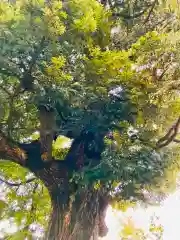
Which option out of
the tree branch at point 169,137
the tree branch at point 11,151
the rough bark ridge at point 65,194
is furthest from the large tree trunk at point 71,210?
the tree branch at point 169,137

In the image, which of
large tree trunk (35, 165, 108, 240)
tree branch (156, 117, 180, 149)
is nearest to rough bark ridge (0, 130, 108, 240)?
large tree trunk (35, 165, 108, 240)

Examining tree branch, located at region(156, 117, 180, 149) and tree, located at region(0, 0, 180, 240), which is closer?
tree, located at region(0, 0, 180, 240)

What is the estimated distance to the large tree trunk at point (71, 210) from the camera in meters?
3.90

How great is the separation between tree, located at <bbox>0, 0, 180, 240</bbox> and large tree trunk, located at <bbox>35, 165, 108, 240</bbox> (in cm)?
1

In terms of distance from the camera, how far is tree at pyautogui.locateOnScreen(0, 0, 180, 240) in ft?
9.86

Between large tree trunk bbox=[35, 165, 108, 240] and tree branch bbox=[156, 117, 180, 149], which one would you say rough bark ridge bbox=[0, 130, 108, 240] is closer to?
large tree trunk bbox=[35, 165, 108, 240]

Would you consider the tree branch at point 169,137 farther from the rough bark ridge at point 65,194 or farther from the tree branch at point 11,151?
the tree branch at point 11,151

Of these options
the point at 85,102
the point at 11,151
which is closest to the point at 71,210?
the point at 11,151

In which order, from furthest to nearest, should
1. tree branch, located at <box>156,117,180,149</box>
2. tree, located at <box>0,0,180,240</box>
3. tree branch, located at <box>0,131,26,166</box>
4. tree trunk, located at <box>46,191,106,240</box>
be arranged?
tree branch, located at <box>0,131,26,166</box>, tree trunk, located at <box>46,191,106,240</box>, tree branch, located at <box>156,117,180,149</box>, tree, located at <box>0,0,180,240</box>

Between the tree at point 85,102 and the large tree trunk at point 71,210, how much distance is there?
0.04ft

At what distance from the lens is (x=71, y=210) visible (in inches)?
158

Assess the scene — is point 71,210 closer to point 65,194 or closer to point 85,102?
point 65,194

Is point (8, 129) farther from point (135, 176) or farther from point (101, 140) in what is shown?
point (135, 176)

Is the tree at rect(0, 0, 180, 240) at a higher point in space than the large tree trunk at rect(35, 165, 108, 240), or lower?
higher
